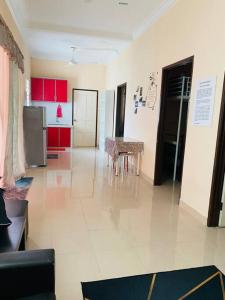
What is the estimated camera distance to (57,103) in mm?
8336

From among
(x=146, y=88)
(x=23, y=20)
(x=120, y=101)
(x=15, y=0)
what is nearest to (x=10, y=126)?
(x=15, y=0)

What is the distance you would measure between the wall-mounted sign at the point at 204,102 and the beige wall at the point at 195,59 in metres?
0.07

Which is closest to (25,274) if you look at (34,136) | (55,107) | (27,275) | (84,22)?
(27,275)

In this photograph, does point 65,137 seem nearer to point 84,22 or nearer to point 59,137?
point 59,137

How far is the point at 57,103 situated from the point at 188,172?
238 inches

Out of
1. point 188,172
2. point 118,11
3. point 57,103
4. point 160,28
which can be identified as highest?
point 118,11

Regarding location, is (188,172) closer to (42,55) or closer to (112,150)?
(112,150)

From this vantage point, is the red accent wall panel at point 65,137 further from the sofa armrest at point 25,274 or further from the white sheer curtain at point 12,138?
the sofa armrest at point 25,274

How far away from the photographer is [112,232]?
2.70m

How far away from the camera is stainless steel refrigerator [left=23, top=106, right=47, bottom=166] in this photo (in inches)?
211

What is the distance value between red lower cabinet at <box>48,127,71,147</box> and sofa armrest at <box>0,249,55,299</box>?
6720 millimetres

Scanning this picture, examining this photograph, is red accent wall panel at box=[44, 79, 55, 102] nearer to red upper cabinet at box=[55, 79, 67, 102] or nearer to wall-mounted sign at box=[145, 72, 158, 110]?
red upper cabinet at box=[55, 79, 67, 102]

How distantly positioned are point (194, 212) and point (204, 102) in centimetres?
147

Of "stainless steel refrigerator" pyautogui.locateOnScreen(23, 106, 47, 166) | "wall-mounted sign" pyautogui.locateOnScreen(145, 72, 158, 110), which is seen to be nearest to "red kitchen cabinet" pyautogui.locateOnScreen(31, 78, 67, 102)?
"stainless steel refrigerator" pyautogui.locateOnScreen(23, 106, 47, 166)
